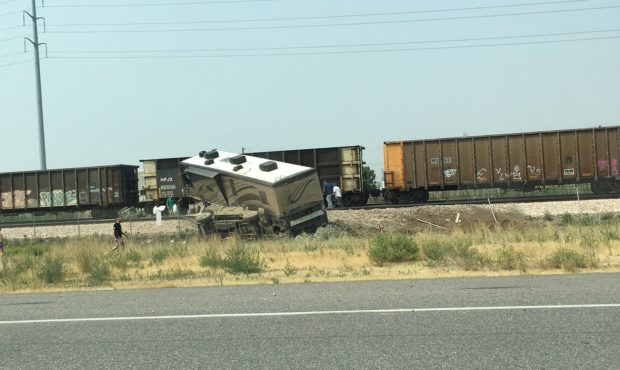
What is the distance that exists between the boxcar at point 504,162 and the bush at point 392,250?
1825cm

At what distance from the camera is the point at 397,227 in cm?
2523

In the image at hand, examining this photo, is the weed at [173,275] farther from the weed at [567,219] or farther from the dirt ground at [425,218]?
the weed at [567,219]

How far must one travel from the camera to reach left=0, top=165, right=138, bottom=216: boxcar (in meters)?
35.5

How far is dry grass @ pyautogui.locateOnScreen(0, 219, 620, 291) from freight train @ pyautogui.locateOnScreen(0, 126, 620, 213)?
1278 cm

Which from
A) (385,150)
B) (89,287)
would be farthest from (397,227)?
(89,287)

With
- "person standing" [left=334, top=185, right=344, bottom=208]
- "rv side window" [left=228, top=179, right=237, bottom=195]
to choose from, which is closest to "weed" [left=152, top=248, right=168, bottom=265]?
"rv side window" [left=228, top=179, right=237, bottom=195]

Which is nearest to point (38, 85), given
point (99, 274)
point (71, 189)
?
point (71, 189)

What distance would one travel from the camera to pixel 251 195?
21.6 m

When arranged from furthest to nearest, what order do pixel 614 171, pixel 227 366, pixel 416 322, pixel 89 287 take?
1. pixel 614 171
2. pixel 89 287
3. pixel 416 322
4. pixel 227 366

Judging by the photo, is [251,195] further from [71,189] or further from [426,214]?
[71,189]

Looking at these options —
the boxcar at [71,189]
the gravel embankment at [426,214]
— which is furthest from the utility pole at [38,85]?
the gravel embankment at [426,214]

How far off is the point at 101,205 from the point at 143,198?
242cm

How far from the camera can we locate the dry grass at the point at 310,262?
12.0m

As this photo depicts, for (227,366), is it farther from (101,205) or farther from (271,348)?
(101,205)
